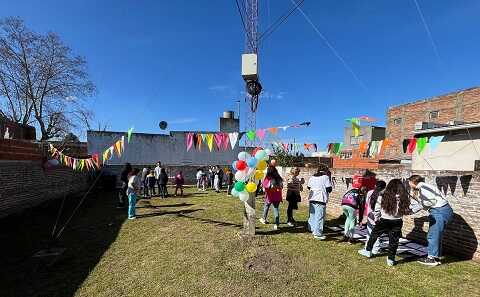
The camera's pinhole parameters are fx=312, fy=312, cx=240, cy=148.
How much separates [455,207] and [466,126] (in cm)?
967

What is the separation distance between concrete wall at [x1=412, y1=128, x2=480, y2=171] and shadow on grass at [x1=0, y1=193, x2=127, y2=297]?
14.2 m

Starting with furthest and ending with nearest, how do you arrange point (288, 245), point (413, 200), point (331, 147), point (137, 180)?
point (331, 147), point (137, 180), point (288, 245), point (413, 200)

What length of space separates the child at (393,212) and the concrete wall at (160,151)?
66.5 ft

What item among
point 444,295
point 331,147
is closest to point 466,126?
point 331,147

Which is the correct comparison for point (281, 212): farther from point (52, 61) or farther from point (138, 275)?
point (52, 61)

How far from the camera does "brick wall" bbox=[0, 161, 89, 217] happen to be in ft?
32.6

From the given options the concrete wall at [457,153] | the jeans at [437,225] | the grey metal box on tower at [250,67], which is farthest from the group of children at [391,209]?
the concrete wall at [457,153]

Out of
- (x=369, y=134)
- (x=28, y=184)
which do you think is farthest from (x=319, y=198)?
(x=369, y=134)

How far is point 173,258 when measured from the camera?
6.05 metres

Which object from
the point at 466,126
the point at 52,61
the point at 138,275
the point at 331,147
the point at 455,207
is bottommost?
the point at 138,275

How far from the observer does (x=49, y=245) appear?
6680mm

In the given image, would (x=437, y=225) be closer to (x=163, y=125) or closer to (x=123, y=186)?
(x=123, y=186)

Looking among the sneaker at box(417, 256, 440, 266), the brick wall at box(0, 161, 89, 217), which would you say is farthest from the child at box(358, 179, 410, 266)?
the brick wall at box(0, 161, 89, 217)

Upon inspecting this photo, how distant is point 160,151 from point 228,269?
20.4 m
